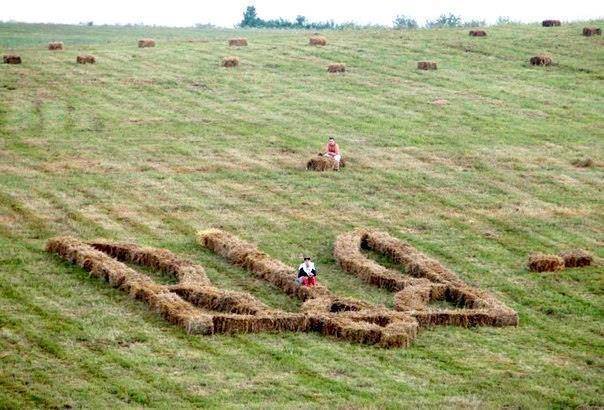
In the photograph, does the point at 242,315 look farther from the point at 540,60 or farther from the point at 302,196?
the point at 540,60

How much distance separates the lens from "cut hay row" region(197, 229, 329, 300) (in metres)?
38.9

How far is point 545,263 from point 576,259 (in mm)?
1365

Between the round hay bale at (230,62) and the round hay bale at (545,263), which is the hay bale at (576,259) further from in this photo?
the round hay bale at (230,62)

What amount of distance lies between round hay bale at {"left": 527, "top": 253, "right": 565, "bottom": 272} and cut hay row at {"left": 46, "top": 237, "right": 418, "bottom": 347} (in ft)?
29.2

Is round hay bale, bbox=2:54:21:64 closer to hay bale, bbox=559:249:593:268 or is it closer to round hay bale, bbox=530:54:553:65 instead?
round hay bale, bbox=530:54:553:65

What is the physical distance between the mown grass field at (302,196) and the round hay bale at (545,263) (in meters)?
0.43

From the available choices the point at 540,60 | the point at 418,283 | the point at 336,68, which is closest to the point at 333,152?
the point at 418,283

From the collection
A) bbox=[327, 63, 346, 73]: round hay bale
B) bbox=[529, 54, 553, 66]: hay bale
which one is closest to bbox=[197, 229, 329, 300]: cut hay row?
bbox=[327, 63, 346, 73]: round hay bale

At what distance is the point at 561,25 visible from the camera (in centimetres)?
10431

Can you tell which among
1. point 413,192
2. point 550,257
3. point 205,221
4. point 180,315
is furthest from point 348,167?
point 180,315

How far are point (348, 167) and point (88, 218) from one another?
15277 mm

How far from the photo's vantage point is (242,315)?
35.0 m

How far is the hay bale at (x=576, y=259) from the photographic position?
144 feet

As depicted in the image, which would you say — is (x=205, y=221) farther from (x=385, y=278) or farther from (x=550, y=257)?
(x=550, y=257)
